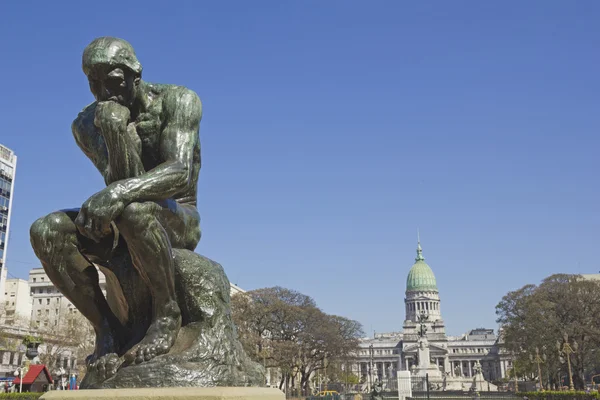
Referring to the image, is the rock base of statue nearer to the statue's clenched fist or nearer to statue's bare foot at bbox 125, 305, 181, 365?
statue's bare foot at bbox 125, 305, 181, 365

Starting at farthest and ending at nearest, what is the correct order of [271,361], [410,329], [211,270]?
[410,329]
[271,361]
[211,270]

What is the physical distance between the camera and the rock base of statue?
3.86 metres

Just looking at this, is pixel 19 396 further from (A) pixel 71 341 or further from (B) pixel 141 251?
(A) pixel 71 341

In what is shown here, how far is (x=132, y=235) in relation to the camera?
3.88 m

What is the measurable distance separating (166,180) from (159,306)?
2.96 feet

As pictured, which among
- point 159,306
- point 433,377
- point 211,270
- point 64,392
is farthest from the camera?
point 433,377

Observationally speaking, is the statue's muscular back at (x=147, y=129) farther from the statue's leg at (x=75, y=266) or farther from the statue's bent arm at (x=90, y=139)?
the statue's leg at (x=75, y=266)

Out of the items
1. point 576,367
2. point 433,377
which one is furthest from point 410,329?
point 576,367

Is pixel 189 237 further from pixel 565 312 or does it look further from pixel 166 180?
pixel 565 312

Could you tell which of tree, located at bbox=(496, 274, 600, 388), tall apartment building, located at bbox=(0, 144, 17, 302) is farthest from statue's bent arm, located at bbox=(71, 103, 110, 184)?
tall apartment building, located at bbox=(0, 144, 17, 302)

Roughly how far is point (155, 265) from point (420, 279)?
14935 cm

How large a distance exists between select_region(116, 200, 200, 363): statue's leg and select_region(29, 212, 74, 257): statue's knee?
454 millimetres

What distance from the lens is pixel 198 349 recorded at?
4133 mm

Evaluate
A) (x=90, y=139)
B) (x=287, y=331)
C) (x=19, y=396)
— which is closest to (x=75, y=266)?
(x=90, y=139)
